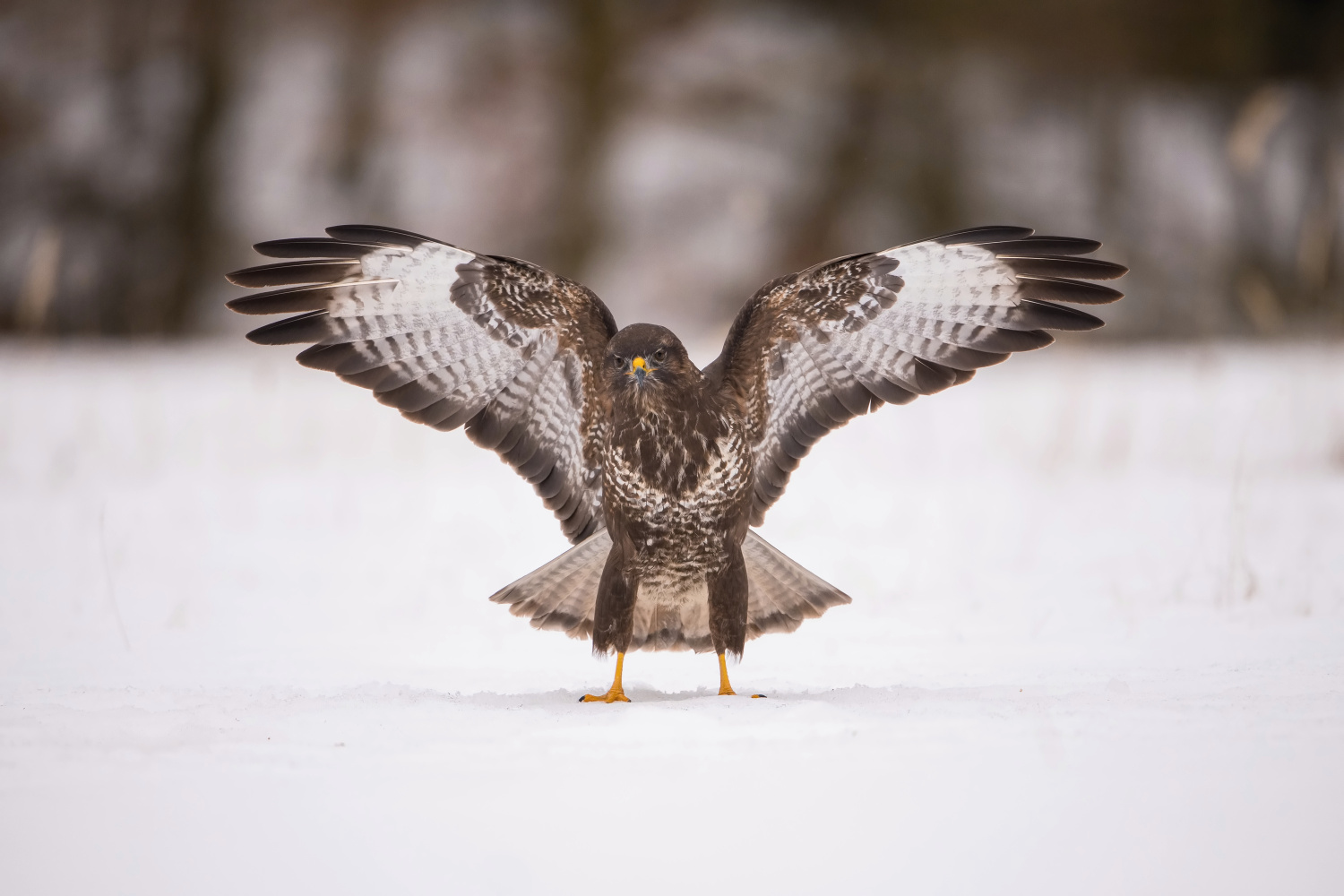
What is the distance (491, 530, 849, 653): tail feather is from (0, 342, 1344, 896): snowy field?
0.18 meters

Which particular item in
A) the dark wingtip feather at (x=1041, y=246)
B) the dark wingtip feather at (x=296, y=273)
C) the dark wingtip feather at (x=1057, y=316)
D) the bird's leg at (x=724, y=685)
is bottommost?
the bird's leg at (x=724, y=685)

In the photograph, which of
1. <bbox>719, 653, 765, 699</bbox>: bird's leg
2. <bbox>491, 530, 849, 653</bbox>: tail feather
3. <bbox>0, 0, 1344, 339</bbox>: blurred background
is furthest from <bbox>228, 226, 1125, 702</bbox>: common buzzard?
<bbox>0, 0, 1344, 339</bbox>: blurred background

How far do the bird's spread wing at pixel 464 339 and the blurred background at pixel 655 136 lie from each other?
28.4 ft

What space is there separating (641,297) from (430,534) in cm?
662

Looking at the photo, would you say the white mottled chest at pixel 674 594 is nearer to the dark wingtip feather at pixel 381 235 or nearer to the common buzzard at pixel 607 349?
the common buzzard at pixel 607 349

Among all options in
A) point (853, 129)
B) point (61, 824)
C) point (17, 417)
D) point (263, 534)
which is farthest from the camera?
point (853, 129)

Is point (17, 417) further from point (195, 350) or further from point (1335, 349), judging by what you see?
point (1335, 349)

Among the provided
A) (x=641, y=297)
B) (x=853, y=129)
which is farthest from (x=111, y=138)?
(x=853, y=129)

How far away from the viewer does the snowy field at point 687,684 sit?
223cm

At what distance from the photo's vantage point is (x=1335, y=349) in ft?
28.9

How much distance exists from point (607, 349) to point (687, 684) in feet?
3.48

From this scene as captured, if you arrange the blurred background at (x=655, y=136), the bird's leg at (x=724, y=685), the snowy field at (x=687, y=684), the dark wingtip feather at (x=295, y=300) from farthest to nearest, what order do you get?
the blurred background at (x=655, y=136) → the dark wingtip feather at (x=295, y=300) → the bird's leg at (x=724, y=685) → the snowy field at (x=687, y=684)

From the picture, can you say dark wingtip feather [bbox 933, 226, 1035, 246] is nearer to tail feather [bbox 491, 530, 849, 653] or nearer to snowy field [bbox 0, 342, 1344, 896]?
tail feather [bbox 491, 530, 849, 653]

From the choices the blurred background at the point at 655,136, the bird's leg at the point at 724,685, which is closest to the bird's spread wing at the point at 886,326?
the bird's leg at the point at 724,685
